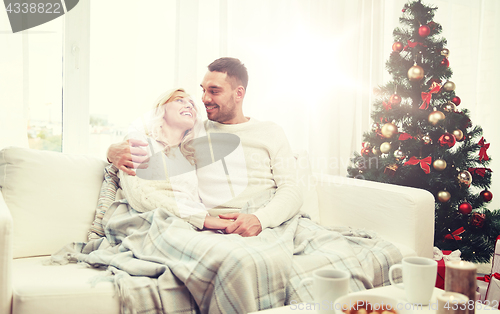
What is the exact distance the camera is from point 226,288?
99 cm

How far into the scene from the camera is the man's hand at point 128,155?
1.46 metres

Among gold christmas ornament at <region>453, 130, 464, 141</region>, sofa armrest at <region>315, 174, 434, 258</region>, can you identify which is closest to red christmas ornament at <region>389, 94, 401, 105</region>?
gold christmas ornament at <region>453, 130, 464, 141</region>

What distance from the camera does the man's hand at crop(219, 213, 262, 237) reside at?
1.37 meters

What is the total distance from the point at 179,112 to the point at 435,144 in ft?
4.60

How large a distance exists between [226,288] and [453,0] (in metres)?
3.23

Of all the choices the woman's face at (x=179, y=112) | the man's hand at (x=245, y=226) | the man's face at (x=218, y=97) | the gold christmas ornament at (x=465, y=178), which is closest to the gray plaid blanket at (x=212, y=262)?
the man's hand at (x=245, y=226)

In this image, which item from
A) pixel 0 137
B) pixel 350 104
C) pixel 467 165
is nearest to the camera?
pixel 0 137

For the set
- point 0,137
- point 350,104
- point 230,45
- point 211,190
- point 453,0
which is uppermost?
point 453,0

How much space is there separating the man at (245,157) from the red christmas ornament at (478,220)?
1.09m

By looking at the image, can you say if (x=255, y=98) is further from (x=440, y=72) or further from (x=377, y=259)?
(x=377, y=259)

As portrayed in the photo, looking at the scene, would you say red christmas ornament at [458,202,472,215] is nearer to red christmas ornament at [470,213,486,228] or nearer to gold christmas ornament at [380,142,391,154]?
red christmas ornament at [470,213,486,228]

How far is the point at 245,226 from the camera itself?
138cm

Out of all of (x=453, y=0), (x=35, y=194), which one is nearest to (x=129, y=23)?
(x=35, y=194)

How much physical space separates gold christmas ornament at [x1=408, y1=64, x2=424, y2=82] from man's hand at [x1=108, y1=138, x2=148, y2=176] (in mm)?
1495
